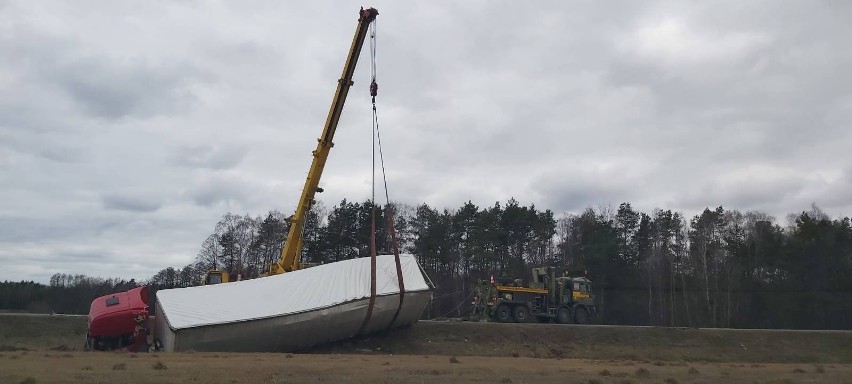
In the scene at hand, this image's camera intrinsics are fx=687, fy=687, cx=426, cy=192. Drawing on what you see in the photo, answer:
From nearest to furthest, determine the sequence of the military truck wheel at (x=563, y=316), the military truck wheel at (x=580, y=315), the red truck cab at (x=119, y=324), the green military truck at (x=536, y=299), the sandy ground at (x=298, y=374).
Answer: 1. the sandy ground at (x=298, y=374)
2. the red truck cab at (x=119, y=324)
3. the green military truck at (x=536, y=299)
4. the military truck wheel at (x=563, y=316)
5. the military truck wheel at (x=580, y=315)

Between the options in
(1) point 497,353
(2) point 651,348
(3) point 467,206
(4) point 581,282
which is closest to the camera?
(1) point 497,353

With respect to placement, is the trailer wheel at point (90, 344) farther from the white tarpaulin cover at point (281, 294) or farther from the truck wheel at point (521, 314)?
the truck wheel at point (521, 314)

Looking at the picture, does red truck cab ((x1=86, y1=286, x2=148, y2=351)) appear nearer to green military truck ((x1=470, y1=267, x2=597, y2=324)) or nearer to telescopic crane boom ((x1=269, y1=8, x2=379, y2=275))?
telescopic crane boom ((x1=269, y1=8, x2=379, y2=275))

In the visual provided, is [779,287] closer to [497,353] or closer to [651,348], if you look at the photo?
[651,348]

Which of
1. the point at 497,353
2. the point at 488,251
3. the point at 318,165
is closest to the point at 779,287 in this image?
the point at 488,251

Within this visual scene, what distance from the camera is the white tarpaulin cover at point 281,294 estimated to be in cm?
2559

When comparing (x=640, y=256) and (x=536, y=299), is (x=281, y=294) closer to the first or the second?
(x=536, y=299)

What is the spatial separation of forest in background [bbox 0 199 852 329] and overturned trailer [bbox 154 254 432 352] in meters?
27.9

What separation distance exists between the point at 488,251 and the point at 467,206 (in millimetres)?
6475

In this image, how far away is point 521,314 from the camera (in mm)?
38812

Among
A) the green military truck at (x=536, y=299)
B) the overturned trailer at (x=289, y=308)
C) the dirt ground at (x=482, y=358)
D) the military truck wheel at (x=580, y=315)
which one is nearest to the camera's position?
the dirt ground at (x=482, y=358)

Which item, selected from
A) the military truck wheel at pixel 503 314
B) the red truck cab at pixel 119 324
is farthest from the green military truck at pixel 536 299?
the red truck cab at pixel 119 324

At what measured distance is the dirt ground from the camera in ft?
53.6

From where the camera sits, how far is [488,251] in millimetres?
67125
